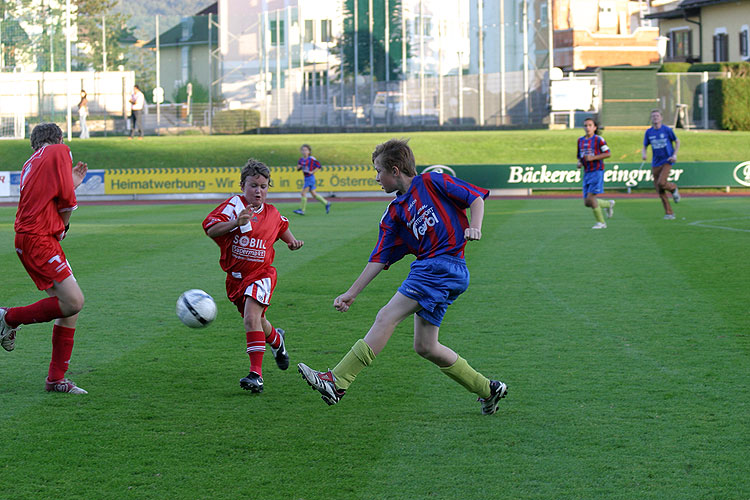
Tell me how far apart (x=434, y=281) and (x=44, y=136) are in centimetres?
276

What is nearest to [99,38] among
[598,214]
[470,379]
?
[598,214]

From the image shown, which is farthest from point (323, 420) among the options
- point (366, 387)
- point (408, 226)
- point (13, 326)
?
point (13, 326)

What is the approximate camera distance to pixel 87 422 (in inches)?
226

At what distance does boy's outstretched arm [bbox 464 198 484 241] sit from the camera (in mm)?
5254

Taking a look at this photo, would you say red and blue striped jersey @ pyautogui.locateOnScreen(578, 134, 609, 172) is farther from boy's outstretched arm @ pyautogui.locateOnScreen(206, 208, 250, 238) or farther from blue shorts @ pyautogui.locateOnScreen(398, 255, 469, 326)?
blue shorts @ pyautogui.locateOnScreen(398, 255, 469, 326)

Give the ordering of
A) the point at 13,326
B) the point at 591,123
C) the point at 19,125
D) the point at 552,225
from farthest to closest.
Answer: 1. the point at 19,125
2. the point at 552,225
3. the point at 591,123
4. the point at 13,326

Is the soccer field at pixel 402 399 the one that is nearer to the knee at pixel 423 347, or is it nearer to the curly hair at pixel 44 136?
the knee at pixel 423 347

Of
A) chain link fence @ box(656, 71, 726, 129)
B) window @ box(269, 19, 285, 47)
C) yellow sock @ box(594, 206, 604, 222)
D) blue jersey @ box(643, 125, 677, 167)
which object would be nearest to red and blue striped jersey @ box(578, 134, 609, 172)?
yellow sock @ box(594, 206, 604, 222)

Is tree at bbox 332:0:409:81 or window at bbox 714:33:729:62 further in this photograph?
window at bbox 714:33:729:62

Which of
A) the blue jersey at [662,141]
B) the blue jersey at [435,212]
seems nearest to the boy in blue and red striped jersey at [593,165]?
the blue jersey at [662,141]

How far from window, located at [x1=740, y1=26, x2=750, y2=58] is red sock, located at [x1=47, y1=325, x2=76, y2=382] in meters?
53.5

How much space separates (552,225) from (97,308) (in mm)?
11847

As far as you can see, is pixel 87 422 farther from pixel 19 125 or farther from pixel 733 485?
pixel 19 125

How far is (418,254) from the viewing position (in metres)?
5.76
